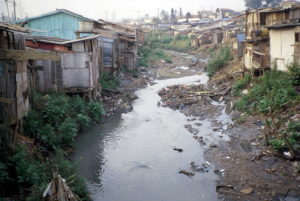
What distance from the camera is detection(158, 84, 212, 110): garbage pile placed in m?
14.3

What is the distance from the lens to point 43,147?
7605 millimetres

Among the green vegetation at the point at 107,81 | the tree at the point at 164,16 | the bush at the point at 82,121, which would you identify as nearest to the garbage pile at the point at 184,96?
the green vegetation at the point at 107,81

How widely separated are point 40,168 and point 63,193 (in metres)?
1.81

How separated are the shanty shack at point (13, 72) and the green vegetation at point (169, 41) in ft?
104

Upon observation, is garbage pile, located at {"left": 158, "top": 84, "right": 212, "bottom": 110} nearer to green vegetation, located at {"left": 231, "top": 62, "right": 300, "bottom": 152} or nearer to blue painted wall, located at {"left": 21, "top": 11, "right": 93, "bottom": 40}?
green vegetation, located at {"left": 231, "top": 62, "right": 300, "bottom": 152}

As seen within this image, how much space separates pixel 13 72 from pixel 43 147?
2104 millimetres

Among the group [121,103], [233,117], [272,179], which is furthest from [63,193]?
[121,103]

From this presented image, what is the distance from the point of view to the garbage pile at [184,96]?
1431cm

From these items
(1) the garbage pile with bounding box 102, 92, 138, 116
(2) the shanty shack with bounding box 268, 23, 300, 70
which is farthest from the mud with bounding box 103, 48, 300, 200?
(2) the shanty shack with bounding box 268, 23, 300, 70

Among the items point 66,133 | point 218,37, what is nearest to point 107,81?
point 66,133

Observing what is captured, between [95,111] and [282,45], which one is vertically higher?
[282,45]

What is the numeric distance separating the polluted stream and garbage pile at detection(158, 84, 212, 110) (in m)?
1.32

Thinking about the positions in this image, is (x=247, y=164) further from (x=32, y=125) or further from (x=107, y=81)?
(x=107, y=81)

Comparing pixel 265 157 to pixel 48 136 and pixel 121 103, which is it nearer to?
pixel 48 136
